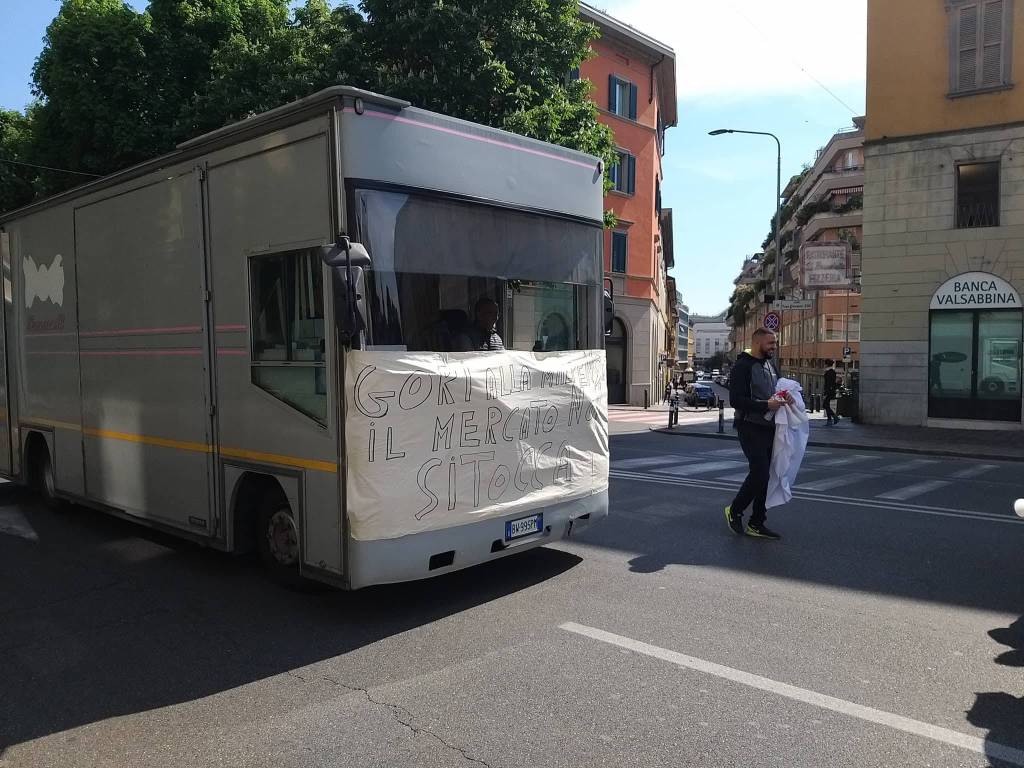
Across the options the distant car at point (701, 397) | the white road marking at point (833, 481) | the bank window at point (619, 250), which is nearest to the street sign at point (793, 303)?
the white road marking at point (833, 481)

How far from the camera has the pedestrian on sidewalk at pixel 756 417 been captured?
7363 mm

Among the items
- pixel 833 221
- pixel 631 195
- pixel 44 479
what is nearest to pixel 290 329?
pixel 44 479

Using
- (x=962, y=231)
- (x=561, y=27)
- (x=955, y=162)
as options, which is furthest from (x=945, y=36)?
(x=561, y=27)

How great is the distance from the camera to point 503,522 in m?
5.45

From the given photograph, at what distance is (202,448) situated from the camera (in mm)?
6047

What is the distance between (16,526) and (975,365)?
21.9m

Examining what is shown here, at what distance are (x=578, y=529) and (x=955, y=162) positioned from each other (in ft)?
65.9

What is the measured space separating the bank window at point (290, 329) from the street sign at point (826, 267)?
20.8 metres

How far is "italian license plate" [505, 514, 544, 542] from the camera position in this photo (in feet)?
18.1

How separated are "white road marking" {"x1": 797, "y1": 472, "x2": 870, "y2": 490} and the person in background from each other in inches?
265

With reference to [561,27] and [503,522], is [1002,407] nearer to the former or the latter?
[561,27]

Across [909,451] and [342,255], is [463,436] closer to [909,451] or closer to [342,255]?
[342,255]

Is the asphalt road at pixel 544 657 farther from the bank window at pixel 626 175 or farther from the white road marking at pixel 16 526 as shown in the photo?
the bank window at pixel 626 175

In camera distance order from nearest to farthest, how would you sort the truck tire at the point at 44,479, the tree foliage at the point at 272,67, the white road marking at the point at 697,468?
the truck tire at the point at 44,479
the white road marking at the point at 697,468
the tree foliage at the point at 272,67
